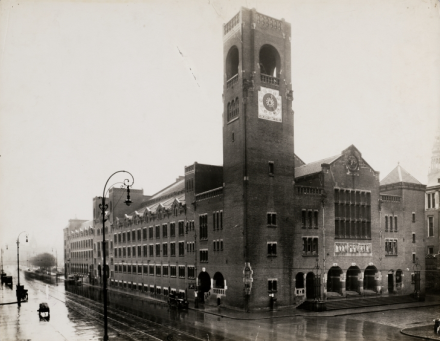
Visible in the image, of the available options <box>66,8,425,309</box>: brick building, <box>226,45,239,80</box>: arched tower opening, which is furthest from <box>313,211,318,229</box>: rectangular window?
<box>226,45,239,80</box>: arched tower opening

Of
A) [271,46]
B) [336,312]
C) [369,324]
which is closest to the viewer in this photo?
[369,324]

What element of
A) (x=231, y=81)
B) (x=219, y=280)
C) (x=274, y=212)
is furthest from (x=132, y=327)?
(x=231, y=81)

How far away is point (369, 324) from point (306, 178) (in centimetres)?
2034

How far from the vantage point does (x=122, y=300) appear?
60.3 meters

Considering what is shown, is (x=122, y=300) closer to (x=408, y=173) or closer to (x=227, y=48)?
(x=227, y=48)

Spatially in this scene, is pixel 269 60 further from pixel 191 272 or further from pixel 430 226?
pixel 430 226

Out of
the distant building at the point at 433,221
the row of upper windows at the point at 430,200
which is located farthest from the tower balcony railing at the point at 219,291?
the row of upper windows at the point at 430,200

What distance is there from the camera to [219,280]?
51438mm

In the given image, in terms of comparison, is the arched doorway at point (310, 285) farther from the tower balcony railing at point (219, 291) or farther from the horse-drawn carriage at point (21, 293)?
the horse-drawn carriage at point (21, 293)

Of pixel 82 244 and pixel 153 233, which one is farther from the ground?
pixel 153 233

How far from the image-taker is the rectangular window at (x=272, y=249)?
46.4 meters

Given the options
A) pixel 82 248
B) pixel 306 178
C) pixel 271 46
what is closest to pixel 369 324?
pixel 306 178

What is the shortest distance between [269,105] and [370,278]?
83.6ft

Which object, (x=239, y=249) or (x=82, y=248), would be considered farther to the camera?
(x=82, y=248)
